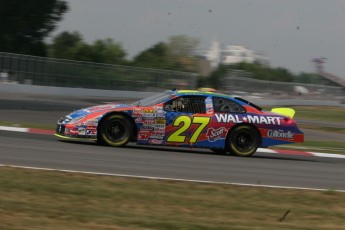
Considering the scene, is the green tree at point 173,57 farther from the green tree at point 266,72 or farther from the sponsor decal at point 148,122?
the sponsor decal at point 148,122

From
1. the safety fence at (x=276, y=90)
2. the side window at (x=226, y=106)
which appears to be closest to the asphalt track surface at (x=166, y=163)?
the side window at (x=226, y=106)

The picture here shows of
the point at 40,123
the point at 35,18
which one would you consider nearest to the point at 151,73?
the point at 35,18

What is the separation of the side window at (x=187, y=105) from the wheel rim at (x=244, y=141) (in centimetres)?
105

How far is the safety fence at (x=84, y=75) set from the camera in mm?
40062

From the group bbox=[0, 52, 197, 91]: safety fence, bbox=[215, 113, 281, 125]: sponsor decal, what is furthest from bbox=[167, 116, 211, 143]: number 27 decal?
bbox=[0, 52, 197, 91]: safety fence

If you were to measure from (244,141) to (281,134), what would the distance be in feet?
2.90

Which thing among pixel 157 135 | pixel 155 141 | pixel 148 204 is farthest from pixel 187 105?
pixel 148 204

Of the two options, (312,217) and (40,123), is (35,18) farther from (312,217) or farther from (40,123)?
(312,217)

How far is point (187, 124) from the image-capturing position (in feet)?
45.3

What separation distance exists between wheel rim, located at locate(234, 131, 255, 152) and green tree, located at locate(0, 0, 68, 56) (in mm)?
53544

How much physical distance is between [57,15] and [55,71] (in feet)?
87.7

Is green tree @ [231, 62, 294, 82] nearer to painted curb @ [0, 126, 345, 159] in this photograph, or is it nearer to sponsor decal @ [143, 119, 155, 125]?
painted curb @ [0, 126, 345, 159]

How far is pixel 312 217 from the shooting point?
7980 mm

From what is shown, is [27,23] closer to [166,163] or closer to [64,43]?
[64,43]
